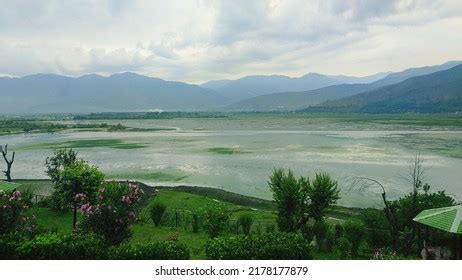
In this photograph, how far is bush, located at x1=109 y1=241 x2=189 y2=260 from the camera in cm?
1067

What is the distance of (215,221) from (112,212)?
500 centimetres

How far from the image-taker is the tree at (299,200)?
1827 centimetres

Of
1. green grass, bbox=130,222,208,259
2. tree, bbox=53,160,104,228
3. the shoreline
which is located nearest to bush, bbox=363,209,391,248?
the shoreline

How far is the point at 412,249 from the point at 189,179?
2256cm

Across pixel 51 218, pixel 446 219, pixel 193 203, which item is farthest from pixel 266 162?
pixel 446 219

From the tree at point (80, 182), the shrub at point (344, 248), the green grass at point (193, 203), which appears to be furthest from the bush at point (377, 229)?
the tree at point (80, 182)

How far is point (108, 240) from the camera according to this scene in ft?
45.3

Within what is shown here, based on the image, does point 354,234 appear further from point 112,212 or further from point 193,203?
point 193,203

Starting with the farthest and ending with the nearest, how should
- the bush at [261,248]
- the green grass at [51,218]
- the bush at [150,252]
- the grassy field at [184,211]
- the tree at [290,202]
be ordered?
1. the green grass at [51,218]
2. the tree at [290,202]
3. the grassy field at [184,211]
4. the bush at [261,248]
5. the bush at [150,252]

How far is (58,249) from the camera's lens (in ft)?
35.7

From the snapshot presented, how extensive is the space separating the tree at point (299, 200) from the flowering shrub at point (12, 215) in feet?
33.0

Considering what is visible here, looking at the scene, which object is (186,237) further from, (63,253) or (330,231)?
(63,253)

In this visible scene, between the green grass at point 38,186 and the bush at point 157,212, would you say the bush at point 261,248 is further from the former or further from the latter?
the green grass at point 38,186

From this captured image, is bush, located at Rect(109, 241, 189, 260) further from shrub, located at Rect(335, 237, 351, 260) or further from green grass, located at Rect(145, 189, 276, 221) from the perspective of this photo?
green grass, located at Rect(145, 189, 276, 221)
